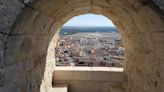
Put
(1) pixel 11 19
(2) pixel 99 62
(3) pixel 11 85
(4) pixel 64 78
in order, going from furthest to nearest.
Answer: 1. (2) pixel 99 62
2. (4) pixel 64 78
3. (3) pixel 11 85
4. (1) pixel 11 19

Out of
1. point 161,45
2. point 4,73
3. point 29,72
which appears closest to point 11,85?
point 4,73

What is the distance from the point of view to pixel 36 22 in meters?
2.77

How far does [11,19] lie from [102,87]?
174 inches

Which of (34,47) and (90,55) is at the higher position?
(34,47)

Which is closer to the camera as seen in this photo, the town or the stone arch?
the stone arch

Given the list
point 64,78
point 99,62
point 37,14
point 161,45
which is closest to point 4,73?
point 37,14

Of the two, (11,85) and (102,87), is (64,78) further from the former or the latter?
(11,85)

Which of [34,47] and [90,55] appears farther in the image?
[90,55]

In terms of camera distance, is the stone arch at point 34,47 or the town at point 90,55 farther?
the town at point 90,55

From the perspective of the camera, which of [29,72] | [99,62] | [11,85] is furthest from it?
[99,62]

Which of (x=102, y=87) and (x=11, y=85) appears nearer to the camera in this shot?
(x=11, y=85)

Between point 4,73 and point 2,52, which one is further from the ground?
point 2,52

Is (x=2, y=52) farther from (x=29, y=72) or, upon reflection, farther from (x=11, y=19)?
(x=29, y=72)

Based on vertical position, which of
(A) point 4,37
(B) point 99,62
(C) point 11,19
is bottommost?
(B) point 99,62
